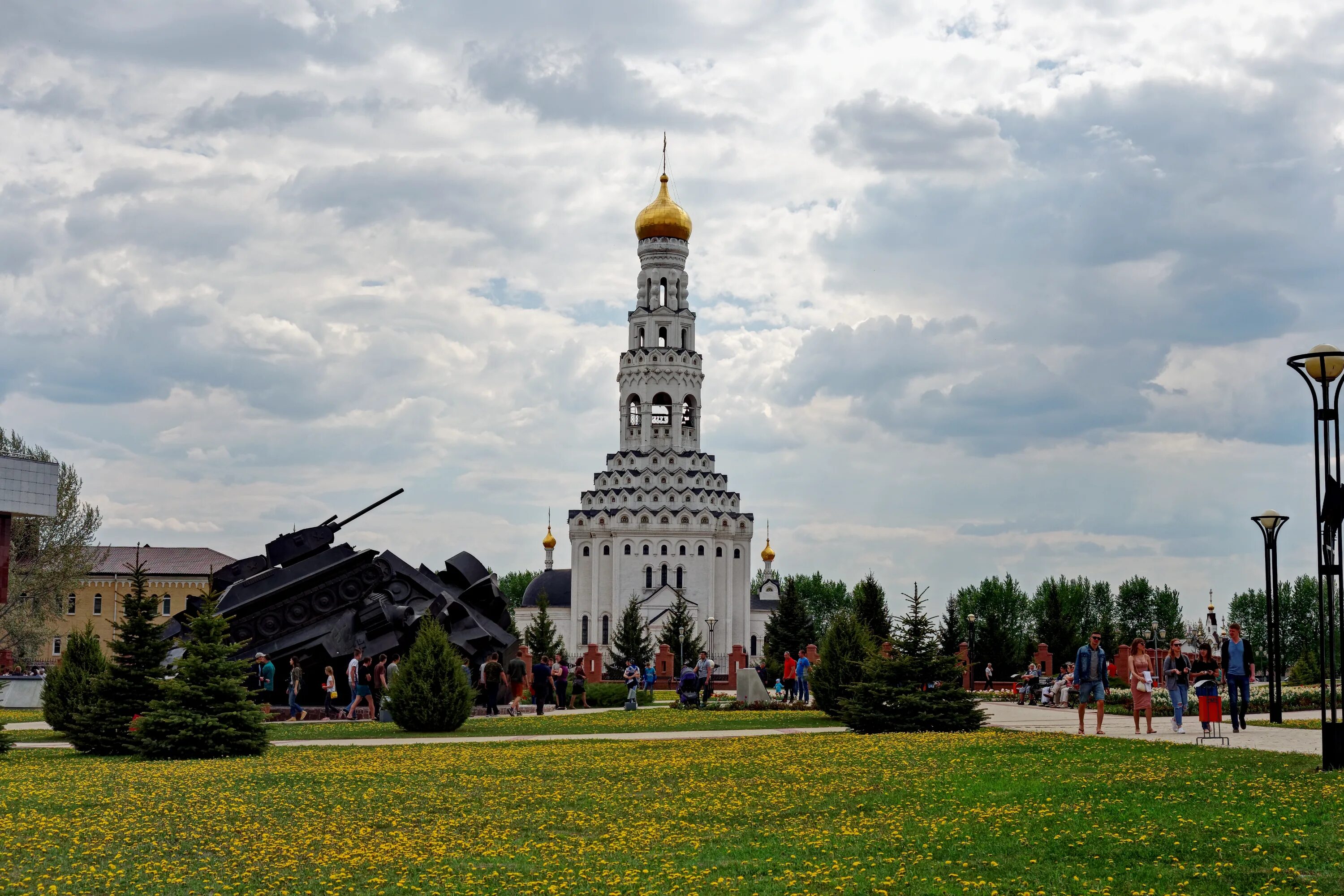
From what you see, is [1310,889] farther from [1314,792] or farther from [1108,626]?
[1108,626]

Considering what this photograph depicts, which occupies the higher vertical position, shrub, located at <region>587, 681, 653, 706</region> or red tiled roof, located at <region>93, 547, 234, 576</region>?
red tiled roof, located at <region>93, 547, 234, 576</region>

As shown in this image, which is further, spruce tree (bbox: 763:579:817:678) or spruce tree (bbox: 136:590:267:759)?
spruce tree (bbox: 763:579:817:678)

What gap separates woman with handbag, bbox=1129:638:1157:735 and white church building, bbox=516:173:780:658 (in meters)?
66.9

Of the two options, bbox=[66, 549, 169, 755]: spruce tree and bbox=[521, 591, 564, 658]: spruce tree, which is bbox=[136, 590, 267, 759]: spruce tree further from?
bbox=[521, 591, 564, 658]: spruce tree

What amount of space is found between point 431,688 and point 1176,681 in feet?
37.8

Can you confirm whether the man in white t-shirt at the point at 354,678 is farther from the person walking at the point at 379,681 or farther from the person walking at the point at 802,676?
the person walking at the point at 802,676

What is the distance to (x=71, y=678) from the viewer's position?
22.0 meters

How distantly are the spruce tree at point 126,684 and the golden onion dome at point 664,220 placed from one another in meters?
76.9

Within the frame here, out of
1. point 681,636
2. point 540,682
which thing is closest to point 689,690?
point 540,682

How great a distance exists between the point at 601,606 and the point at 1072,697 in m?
60.8

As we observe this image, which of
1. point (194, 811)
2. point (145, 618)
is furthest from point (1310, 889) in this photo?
point (145, 618)

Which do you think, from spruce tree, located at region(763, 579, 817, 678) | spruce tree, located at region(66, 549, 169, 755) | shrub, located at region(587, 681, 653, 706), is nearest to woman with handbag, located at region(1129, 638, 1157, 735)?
spruce tree, located at region(66, 549, 169, 755)

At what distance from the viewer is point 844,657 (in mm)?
25766

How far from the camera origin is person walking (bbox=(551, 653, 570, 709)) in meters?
35.5
